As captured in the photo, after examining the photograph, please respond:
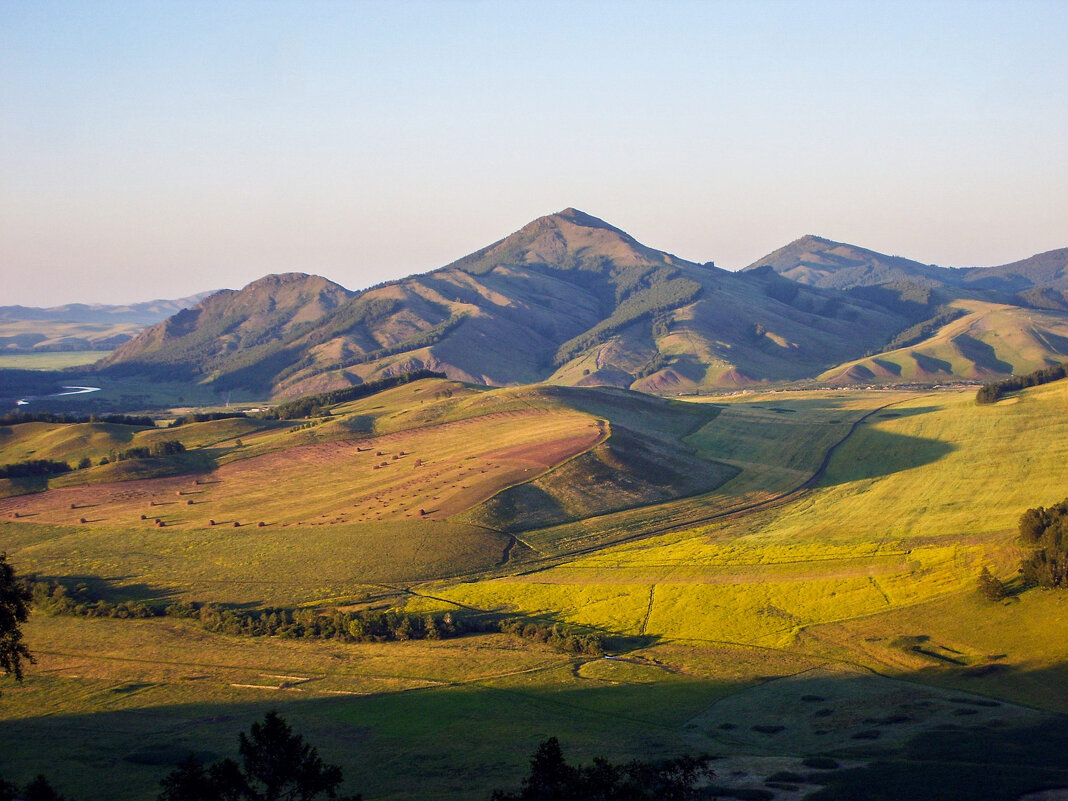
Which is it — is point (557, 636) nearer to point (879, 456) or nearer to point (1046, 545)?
point (1046, 545)

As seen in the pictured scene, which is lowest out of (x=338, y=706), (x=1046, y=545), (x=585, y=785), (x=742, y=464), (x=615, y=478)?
(x=338, y=706)

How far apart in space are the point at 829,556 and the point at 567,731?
48446 mm

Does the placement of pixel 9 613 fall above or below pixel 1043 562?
above

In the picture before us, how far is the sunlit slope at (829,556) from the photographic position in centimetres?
8544

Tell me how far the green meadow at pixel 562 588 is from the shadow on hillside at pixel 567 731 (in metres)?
0.27

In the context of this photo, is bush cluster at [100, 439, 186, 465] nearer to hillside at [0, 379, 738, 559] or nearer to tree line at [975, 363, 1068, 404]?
hillside at [0, 379, 738, 559]

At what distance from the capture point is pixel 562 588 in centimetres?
9731

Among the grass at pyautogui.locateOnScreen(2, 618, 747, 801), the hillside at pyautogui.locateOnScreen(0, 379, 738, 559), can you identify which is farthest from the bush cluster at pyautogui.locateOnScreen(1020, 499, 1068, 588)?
the hillside at pyautogui.locateOnScreen(0, 379, 738, 559)

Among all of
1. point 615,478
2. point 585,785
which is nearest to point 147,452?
point 615,478

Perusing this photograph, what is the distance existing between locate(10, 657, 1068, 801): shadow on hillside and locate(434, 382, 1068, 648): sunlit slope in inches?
612

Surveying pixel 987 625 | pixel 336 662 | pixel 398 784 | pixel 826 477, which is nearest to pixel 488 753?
pixel 398 784

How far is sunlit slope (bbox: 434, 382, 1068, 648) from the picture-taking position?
8544 cm

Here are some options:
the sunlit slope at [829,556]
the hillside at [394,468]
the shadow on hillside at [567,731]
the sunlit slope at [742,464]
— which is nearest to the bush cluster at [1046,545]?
the sunlit slope at [829,556]

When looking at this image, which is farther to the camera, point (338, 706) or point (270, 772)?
point (338, 706)
